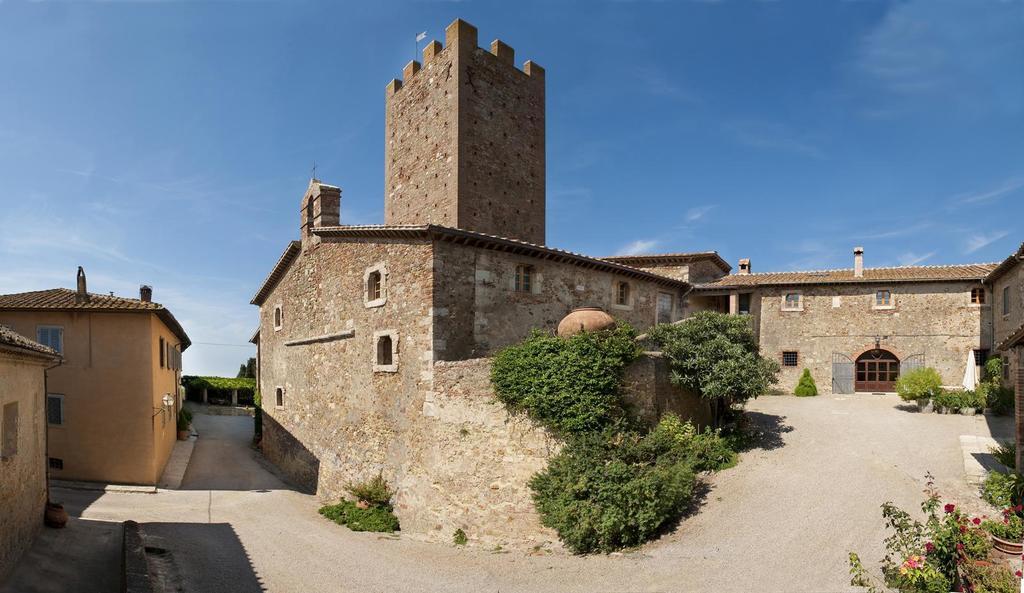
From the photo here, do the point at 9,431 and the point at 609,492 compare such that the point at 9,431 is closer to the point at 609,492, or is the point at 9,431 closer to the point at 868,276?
the point at 609,492

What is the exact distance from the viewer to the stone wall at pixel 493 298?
52.1 ft

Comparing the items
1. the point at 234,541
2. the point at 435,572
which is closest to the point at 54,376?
the point at 234,541

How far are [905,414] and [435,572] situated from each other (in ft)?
62.8

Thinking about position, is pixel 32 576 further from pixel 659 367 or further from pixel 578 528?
pixel 659 367

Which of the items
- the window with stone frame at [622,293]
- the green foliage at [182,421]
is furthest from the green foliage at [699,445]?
the green foliage at [182,421]

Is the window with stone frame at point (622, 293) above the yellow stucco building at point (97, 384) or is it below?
above

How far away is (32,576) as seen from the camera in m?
10.6

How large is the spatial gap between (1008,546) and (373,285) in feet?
51.8

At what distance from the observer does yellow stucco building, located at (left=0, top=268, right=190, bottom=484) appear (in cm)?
1894

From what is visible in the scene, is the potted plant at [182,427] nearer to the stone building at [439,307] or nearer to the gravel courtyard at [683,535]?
the stone building at [439,307]

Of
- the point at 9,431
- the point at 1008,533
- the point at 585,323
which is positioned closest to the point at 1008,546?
the point at 1008,533

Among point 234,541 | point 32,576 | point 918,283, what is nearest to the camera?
point 32,576

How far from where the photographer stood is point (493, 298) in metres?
17.1

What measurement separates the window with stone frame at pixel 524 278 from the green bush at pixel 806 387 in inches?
675
